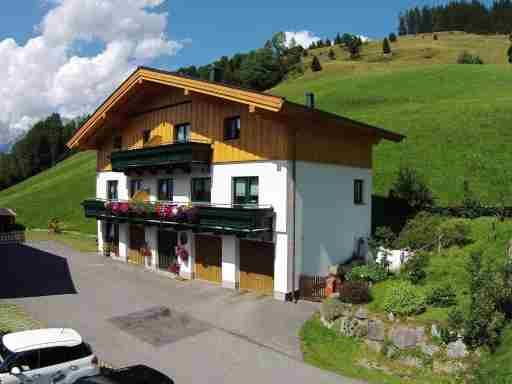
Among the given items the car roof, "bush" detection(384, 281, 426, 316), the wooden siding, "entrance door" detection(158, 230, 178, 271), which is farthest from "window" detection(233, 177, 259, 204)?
the car roof

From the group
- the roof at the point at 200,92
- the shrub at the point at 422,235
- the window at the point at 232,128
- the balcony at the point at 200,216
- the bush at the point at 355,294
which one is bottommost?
the bush at the point at 355,294

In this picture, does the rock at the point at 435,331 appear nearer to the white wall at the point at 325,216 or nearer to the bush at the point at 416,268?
the bush at the point at 416,268

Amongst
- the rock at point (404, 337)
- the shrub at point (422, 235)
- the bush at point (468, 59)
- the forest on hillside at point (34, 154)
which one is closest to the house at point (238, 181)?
the shrub at point (422, 235)

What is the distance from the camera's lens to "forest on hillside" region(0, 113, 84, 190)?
117 meters

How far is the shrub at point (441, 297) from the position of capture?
1438 cm

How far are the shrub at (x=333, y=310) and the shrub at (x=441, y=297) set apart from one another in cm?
315

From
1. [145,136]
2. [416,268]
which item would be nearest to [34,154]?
[145,136]

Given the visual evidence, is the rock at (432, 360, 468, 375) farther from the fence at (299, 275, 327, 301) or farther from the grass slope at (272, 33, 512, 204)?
the grass slope at (272, 33, 512, 204)

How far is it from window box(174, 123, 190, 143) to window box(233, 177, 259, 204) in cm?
495

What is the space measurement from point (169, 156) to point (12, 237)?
19.2 meters

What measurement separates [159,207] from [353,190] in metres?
11.3

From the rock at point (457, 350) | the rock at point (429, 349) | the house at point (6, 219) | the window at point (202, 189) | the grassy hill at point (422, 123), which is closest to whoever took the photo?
the rock at point (457, 350)

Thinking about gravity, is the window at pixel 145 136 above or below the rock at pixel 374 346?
above

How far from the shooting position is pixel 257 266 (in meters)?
21.0
